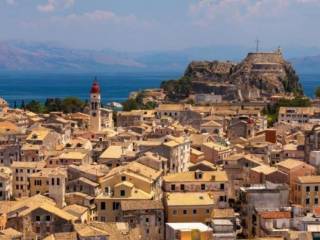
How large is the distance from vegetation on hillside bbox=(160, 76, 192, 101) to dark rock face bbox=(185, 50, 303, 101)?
4.75 feet

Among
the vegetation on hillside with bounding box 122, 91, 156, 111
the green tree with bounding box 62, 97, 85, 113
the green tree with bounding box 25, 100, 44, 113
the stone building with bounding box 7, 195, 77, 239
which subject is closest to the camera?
the stone building with bounding box 7, 195, 77, 239

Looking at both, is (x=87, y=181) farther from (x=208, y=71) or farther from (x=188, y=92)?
(x=208, y=71)

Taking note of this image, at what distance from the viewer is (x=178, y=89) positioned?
116062 mm

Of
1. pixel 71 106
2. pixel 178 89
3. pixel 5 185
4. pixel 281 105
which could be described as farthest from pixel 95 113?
pixel 178 89

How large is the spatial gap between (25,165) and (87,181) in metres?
7.07

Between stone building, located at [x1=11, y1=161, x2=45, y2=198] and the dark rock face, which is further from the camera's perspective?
the dark rock face

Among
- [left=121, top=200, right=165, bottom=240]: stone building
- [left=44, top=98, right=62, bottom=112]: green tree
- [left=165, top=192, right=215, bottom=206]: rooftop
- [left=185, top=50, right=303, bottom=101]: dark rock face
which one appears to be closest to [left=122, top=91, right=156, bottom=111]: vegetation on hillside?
[left=44, top=98, right=62, bottom=112]: green tree

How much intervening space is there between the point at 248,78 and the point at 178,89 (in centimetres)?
1035

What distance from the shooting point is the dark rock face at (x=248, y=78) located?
11375 cm

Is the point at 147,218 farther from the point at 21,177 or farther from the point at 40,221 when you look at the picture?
the point at 21,177

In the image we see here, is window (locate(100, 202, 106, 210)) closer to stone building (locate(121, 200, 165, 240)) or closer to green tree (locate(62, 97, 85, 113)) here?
stone building (locate(121, 200, 165, 240))

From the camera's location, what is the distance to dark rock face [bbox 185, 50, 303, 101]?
4478 inches

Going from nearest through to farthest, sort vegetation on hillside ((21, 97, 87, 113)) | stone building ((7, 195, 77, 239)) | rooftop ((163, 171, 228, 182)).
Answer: stone building ((7, 195, 77, 239)), rooftop ((163, 171, 228, 182)), vegetation on hillside ((21, 97, 87, 113))

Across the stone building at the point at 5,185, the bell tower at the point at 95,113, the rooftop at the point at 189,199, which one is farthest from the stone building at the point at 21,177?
the bell tower at the point at 95,113
